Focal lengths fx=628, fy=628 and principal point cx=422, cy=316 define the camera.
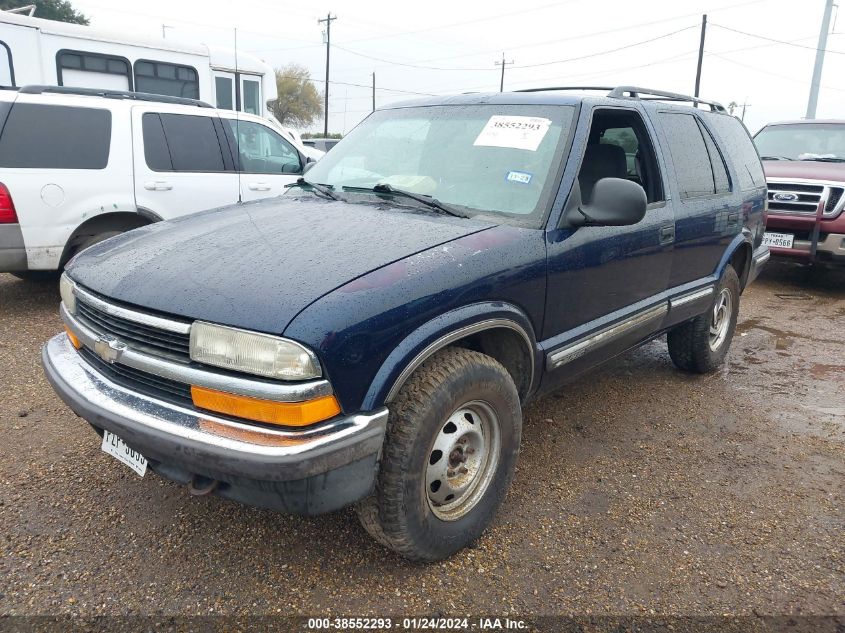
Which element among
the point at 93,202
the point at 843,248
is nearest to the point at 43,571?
the point at 93,202

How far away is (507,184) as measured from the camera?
299 cm

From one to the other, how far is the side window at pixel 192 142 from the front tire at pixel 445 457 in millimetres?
4861

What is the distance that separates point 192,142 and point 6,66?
414cm

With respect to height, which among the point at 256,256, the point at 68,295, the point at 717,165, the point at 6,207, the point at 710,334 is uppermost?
the point at 717,165

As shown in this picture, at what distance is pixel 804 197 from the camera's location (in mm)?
7609

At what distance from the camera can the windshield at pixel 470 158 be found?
2.96 meters

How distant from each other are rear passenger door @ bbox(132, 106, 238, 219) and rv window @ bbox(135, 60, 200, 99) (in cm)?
421

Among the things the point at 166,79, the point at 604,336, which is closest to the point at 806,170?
the point at 604,336

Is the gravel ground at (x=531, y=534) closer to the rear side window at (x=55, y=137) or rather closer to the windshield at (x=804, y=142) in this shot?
the rear side window at (x=55, y=137)

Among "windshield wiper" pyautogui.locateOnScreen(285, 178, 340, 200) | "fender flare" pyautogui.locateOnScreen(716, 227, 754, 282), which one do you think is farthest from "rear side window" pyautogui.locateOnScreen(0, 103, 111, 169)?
"fender flare" pyautogui.locateOnScreen(716, 227, 754, 282)

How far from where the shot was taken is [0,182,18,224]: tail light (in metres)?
5.11

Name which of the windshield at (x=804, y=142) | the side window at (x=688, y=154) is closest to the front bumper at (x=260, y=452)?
the side window at (x=688, y=154)

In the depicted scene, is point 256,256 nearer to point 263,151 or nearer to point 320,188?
point 320,188

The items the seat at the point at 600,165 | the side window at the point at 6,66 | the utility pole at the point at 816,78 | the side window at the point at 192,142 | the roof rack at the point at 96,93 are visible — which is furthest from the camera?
the utility pole at the point at 816,78
